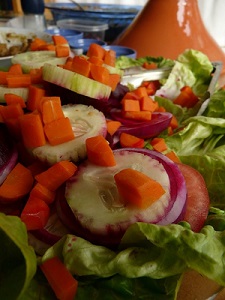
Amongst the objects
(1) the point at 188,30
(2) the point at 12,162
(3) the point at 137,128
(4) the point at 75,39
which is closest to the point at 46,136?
(2) the point at 12,162

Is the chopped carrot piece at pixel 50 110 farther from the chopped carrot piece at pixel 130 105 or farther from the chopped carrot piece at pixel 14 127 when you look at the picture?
the chopped carrot piece at pixel 130 105

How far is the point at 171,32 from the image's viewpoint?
1.72 metres

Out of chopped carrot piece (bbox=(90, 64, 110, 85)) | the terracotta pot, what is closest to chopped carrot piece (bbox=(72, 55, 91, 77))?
chopped carrot piece (bbox=(90, 64, 110, 85))

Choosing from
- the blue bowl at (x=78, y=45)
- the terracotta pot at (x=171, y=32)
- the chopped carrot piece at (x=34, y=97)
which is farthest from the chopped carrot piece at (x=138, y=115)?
the terracotta pot at (x=171, y=32)

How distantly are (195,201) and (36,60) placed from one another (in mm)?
630

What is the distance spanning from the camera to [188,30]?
1.72 m

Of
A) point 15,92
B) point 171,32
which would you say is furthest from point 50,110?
point 171,32

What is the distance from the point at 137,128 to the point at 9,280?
Answer: 1.69ft

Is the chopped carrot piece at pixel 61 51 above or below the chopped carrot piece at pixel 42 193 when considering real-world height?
above

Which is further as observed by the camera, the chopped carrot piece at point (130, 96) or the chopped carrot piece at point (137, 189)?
the chopped carrot piece at point (130, 96)

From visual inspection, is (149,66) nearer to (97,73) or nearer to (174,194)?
(97,73)

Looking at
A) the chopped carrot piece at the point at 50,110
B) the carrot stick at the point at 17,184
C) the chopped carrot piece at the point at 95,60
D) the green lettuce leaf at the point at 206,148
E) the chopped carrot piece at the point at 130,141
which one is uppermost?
the chopped carrot piece at the point at 95,60

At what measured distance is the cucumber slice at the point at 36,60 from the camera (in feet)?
3.38

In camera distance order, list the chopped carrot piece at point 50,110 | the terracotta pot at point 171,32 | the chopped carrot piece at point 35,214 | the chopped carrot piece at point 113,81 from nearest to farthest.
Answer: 1. the chopped carrot piece at point 35,214
2. the chopped carrot piece at point 50,110
3. the chopped carrot piece at point 113,81
4. the terracotta pot at point 171,32
